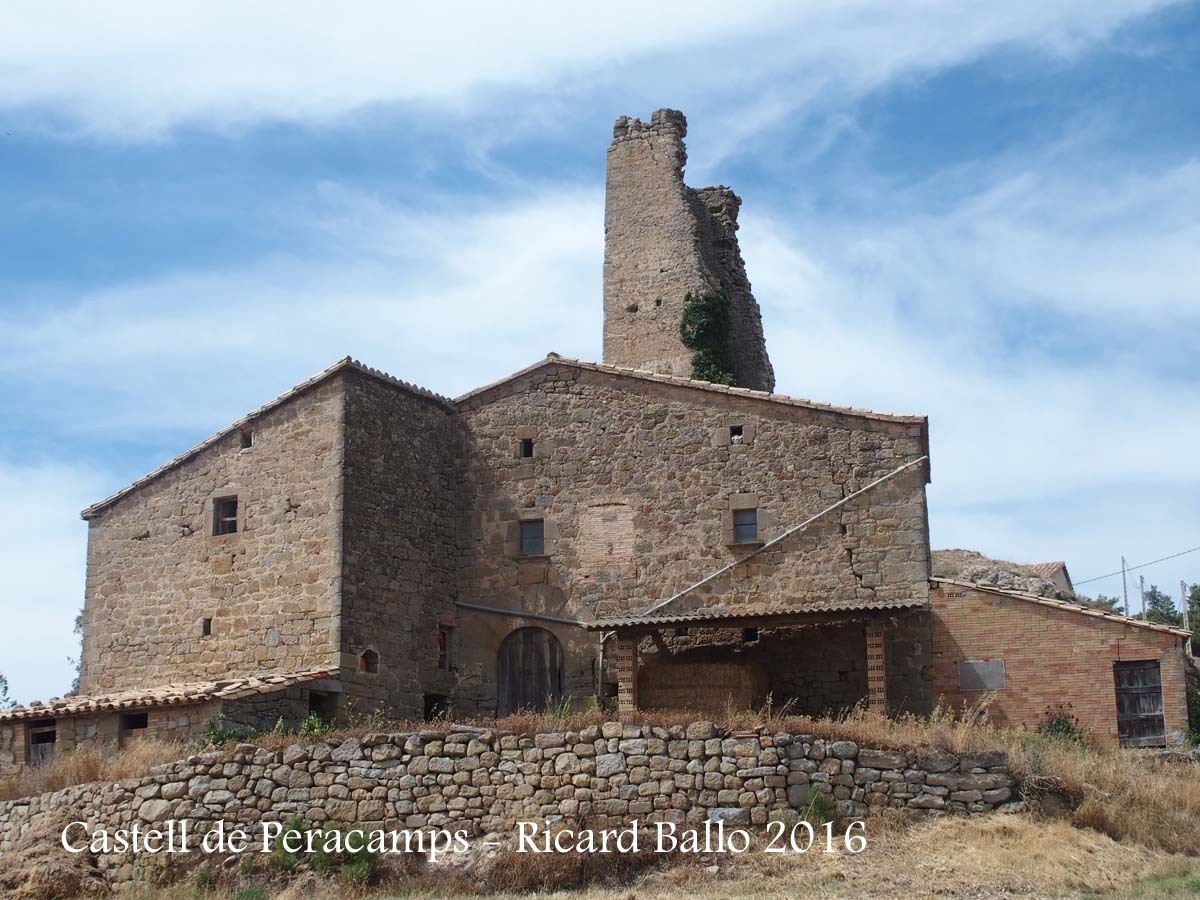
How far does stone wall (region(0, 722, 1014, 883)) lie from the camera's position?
17.4 metres

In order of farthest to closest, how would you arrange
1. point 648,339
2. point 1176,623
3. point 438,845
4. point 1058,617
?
point 1176,623 < point 648,339 < point 1058,617 < point 438,845

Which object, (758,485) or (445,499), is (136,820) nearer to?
(445,499)

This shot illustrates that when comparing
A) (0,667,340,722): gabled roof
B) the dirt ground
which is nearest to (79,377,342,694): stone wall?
(0,667,340,722): gabled roof

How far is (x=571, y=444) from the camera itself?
25.8 metres

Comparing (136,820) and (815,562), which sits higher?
(815,562)

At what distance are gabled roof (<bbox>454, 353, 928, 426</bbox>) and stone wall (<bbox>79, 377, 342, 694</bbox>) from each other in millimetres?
3512

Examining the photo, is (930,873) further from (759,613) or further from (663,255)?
(663,255)

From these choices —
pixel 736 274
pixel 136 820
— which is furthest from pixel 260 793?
pixel 736 274

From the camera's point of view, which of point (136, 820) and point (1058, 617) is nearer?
point (136, 820)

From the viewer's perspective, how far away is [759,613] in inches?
873

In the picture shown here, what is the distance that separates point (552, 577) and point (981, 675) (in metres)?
7.37

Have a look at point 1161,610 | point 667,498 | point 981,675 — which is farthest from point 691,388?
point 1161,610

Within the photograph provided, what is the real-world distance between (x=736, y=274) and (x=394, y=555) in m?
14.9

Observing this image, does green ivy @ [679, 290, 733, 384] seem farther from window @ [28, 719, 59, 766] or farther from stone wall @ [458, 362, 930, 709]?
window @ [28, 719, 59, 766]
